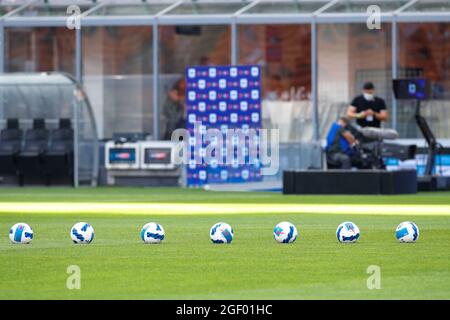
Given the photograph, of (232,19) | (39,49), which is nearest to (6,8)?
(39,49)

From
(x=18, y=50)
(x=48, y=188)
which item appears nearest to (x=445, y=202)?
(x=48, y=188)

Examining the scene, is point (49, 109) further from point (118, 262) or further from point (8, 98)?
point (118, 262)

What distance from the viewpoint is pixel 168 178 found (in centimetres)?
4078

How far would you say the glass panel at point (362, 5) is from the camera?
138ft

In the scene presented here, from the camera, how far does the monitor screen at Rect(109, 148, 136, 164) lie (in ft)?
135

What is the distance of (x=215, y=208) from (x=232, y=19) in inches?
685

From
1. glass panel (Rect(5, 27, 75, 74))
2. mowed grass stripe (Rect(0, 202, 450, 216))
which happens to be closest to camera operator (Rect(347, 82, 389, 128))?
mowed grass stripe (Rect(0, 202, 450, 216))

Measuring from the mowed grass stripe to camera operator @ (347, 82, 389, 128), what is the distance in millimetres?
7338

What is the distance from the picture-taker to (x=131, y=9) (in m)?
44.1

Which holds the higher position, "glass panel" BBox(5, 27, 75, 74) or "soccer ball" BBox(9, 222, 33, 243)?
"glass panel" BBox(5, 27, 75, 74)

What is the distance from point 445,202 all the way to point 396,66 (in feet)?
44.5

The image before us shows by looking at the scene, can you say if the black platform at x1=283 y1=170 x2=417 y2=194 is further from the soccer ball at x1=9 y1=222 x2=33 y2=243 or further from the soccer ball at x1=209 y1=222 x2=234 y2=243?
the soccer ball at x1=9 y1=222 x2=33 y2=243

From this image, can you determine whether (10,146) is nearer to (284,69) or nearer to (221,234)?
(284,69)

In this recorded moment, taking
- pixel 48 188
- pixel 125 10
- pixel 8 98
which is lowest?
pixel 48 188
